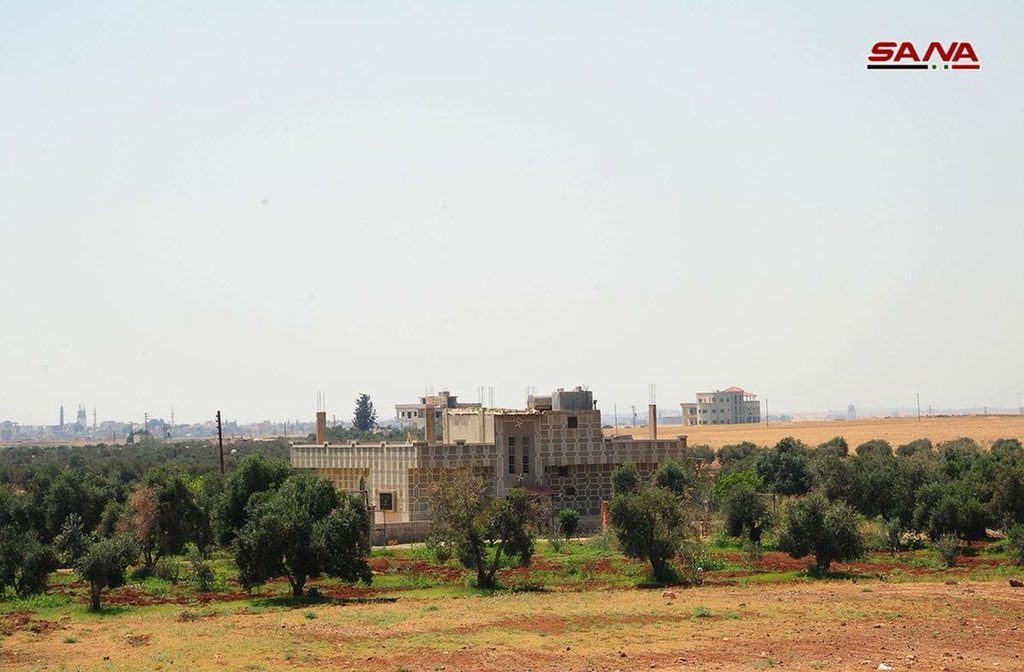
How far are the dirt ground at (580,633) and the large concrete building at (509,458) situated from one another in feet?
83.8

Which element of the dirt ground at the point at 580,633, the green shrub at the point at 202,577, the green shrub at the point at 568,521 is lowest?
the dirt ground at the point at 580,633

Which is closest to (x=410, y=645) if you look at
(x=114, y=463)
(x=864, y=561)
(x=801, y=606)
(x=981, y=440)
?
(x=801, y=606)

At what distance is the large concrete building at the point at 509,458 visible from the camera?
72562 mm

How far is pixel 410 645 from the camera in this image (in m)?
36.2

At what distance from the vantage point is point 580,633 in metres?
37.5

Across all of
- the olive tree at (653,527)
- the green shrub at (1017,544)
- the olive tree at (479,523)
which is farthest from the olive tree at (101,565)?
the green shrub at (1017,544)

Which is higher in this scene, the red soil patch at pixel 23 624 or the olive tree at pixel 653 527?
the olive tree at pixel 653 527

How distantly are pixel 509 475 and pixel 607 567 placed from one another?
66.4ft

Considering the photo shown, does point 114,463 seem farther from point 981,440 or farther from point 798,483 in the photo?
point 981,440

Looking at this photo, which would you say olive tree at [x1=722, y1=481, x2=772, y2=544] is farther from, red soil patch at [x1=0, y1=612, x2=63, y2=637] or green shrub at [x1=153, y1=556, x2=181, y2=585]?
red soil patch at [x1=0, y1=612, x2=63, y2=637]

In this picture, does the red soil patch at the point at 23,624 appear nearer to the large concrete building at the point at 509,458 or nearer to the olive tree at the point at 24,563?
the olive tree at the point at 24,563

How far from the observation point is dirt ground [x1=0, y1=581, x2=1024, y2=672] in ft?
109

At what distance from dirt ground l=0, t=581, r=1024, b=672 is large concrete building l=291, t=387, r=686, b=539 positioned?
25.5 meters

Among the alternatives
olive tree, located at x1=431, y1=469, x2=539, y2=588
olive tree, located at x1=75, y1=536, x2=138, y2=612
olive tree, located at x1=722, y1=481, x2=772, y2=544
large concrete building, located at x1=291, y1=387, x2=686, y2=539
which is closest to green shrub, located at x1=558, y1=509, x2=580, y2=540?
large concrete building, located at x1=291, y1=387, x2=686, y2=539
